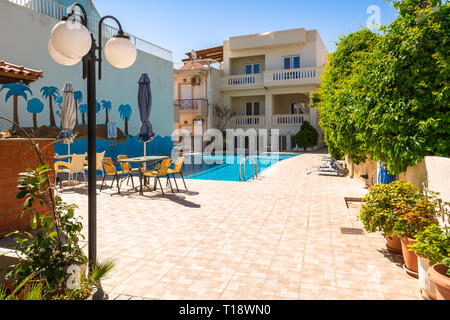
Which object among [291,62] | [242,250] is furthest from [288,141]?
[242,250]

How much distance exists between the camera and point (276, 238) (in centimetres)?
489

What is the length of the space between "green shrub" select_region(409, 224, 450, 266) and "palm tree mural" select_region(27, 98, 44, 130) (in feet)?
41.9

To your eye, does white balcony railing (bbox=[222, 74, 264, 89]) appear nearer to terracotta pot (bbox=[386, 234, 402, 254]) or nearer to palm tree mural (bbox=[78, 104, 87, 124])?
palm tree mural (bbox=[78, 104, 87, 124])

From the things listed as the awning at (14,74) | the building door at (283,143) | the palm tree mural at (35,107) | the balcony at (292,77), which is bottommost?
the building door at (283,143)

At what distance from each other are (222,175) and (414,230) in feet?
34.8

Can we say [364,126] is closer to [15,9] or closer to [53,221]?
[53,221]

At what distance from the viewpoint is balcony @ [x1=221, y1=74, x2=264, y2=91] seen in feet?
88.7

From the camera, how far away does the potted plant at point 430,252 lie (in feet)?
9.42

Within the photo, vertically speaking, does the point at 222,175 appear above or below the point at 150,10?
below

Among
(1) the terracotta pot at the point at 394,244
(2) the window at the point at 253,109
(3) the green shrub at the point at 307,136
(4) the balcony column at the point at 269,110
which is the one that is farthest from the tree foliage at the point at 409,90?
(2) the window at the point at 253,109

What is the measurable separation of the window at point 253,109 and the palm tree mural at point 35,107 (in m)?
20.6

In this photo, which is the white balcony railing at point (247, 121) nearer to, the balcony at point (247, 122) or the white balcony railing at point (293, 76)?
the balcony at point (247, 122)

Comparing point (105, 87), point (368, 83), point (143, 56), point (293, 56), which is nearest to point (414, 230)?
point (368, 83)

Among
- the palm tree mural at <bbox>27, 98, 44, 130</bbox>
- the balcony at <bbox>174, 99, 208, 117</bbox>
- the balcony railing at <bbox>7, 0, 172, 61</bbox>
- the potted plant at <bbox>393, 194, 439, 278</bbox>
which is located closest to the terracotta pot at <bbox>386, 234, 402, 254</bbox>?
the potted plant at <bbox>393, 194, 439, 278</bbox>
